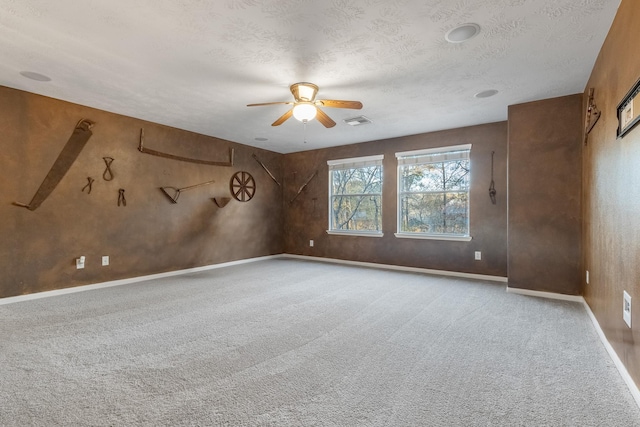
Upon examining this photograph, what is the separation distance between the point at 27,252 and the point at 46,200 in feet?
2.17

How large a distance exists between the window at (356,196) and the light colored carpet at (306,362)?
2.48 metres

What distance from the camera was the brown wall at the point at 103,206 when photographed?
3570mm

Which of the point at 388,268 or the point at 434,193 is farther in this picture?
the point at 388,268

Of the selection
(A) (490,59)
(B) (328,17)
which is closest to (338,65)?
(B) (328,17)

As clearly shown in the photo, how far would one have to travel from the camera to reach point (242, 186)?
6.16 meters

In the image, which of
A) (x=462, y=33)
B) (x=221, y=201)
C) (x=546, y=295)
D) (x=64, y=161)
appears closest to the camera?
(x=462, y=33)

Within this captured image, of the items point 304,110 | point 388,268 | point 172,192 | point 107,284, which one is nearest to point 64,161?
point 172,192

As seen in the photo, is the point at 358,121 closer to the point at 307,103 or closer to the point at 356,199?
the point at 307,103

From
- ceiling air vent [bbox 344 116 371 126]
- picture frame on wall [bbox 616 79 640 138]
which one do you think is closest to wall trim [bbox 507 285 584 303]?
picture frame on wall [bbox 616 79 640 138]

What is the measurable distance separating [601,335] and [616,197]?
1.19m

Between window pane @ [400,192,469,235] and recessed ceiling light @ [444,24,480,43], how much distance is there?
9.99ft

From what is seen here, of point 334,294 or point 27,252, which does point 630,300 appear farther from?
point 27,252

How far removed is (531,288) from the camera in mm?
3859

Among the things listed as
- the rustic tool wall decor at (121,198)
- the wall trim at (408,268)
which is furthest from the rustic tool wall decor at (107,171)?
the wall trim at (408,268)
